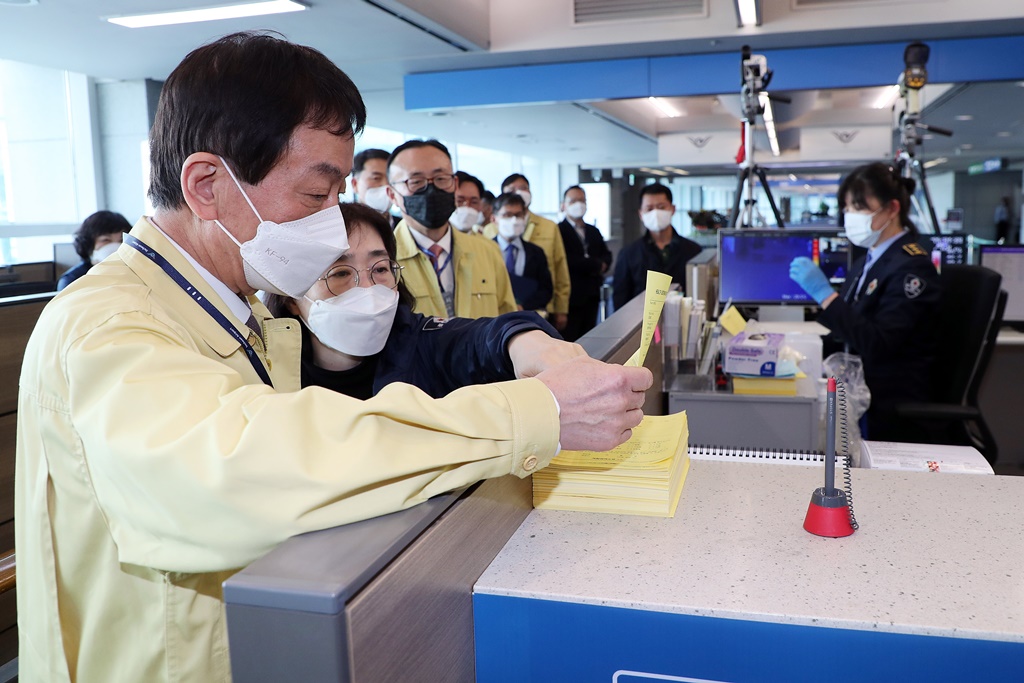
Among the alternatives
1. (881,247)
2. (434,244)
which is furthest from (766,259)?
(434,244)

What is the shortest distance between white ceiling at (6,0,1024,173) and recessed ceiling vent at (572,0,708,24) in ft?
0.31

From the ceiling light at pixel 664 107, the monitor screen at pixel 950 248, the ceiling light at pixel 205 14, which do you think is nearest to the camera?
the monitor screen at pixel 950 248

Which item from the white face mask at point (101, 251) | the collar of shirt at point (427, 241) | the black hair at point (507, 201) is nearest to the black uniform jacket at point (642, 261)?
the black hair at point (507, 201)

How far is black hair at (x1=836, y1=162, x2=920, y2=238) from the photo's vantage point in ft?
11.5

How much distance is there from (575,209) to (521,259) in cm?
250

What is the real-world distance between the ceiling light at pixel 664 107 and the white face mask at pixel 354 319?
32.8 ft

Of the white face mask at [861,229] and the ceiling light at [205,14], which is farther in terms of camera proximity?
the ceiling light at [205,14]

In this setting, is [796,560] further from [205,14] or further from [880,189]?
[205,14]

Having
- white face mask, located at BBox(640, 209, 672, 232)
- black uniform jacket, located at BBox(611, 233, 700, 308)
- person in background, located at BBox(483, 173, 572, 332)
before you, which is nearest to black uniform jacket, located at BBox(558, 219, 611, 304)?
person in background, located at BBox(483, 173, 572, 332)

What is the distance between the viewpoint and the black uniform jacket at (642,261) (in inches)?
210

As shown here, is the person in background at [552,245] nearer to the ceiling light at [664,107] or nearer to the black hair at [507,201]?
the black hair at [507,201]

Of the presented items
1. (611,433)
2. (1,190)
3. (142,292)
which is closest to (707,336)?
(611,433)

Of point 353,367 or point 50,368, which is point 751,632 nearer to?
point 50,368

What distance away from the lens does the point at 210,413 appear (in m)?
0.75
